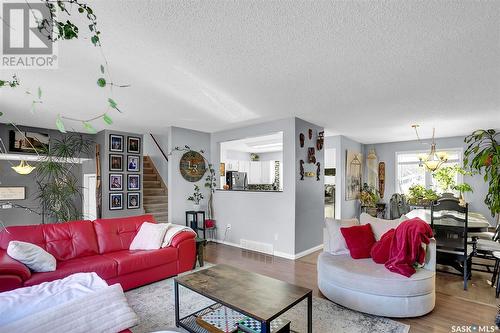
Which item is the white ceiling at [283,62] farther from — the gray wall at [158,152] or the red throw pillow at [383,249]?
the gray wall at [158,152]

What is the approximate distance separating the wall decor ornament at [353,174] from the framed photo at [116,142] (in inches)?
216

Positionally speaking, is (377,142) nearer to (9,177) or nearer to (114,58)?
(114,58)

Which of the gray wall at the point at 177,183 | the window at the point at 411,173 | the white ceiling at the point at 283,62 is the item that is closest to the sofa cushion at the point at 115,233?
the gray wall at the point at 177,183

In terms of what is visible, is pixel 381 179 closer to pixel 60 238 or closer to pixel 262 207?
pixel 262 207

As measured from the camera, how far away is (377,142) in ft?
25.2

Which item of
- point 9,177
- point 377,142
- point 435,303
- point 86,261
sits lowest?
point 435,303

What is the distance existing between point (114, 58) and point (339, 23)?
1973mm

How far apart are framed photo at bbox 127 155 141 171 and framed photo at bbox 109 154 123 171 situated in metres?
0.18

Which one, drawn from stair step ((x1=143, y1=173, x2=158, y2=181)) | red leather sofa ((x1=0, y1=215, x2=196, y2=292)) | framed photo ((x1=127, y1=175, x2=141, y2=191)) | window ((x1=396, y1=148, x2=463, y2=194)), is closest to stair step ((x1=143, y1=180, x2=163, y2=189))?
stair step ((x1=143, y1=173, x2=158, y2=181))

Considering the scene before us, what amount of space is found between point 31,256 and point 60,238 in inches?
22.1

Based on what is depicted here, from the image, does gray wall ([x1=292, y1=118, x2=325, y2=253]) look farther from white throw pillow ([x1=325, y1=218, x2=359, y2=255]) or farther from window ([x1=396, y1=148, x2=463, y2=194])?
window ([x1=396, y1=148, x2=463, y2=194])

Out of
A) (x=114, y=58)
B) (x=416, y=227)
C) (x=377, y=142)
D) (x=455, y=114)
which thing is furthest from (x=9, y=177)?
(x=377, y=142)

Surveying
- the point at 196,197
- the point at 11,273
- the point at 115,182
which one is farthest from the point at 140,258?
the point at 115,182

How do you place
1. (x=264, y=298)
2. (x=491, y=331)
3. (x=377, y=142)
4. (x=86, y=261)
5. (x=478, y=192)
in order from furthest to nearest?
(x=377, y=142)
(x=478, y=192)
(x=86, y=261)
(x=491, y=331)
(x=264, y=298)
